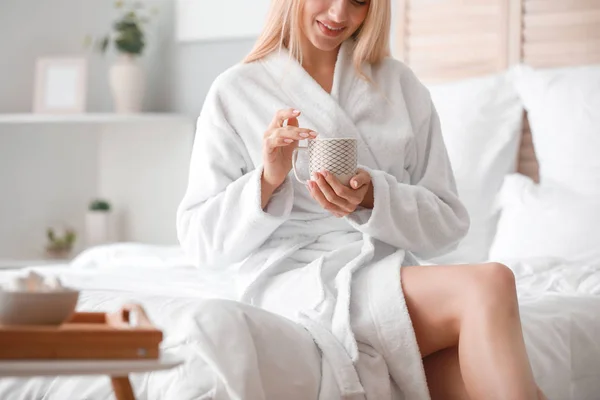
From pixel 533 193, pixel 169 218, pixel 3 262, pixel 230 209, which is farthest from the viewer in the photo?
pixel 169 218

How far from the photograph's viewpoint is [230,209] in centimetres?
185

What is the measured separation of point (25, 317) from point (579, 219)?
174 centimetres

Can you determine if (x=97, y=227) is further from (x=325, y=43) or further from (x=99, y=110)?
(x=325, y=43)

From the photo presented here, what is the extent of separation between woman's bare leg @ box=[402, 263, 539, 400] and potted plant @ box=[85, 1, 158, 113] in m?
2.35

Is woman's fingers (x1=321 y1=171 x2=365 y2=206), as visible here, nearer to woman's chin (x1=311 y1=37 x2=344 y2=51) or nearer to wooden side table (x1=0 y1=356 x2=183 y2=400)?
woman's chin (x1=311 y1=37 x2=344 y2=51)

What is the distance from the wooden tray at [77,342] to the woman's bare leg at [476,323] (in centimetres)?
60

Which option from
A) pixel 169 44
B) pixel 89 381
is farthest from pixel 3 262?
pixel 89 381

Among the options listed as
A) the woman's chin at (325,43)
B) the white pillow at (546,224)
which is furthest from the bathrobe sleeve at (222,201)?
the white pillow at (546,224)

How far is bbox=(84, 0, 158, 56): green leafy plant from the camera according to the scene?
12.5ft

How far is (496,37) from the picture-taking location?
310 cm

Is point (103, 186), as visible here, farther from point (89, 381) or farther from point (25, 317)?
point (25, 317)

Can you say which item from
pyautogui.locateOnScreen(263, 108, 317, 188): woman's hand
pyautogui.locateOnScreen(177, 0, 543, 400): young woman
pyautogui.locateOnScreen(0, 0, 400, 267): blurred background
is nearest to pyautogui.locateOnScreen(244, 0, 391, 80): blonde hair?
pyautogui.locateOnScreen(177, 0, 543, 400): young woman

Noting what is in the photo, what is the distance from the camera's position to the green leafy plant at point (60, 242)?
12.8 feet

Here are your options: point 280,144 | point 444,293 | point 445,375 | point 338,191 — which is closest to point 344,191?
point 338,191
